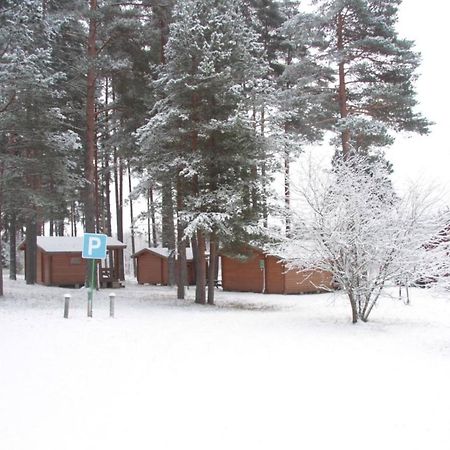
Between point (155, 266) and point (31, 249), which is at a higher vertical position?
point (31, 249)

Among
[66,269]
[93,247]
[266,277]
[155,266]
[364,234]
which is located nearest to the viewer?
[364,234]

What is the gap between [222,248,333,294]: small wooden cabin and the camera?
2369 cm

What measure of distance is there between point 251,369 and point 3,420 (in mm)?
3518

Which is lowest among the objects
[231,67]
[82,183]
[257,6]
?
[82,183]

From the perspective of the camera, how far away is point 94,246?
39.8 feet

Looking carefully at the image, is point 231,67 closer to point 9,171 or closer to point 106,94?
point 9,171

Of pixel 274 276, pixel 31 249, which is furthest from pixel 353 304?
pixel 31 249

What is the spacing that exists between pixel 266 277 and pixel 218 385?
18050 mm

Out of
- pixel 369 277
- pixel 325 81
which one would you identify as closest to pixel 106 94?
pixel 325 81

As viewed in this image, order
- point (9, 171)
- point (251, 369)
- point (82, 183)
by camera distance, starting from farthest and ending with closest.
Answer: point (82, 183) → point (9, 171) → point (251, 369)

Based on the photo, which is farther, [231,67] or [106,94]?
[106,94]

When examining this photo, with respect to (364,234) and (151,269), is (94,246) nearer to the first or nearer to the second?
(364,234)

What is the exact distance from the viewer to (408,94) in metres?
20.0

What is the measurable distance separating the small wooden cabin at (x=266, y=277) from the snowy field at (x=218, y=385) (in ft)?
38.7
